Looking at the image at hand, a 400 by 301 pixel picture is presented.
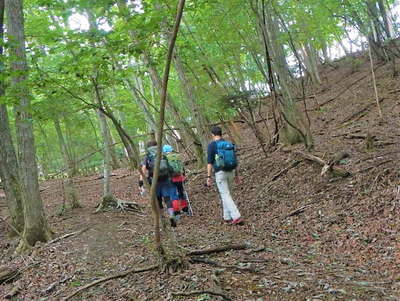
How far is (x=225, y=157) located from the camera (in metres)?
7.47

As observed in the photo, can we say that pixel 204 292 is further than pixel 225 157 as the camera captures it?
No

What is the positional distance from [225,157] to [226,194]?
712 millimetres

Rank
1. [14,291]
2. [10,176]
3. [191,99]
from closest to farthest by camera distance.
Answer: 1. [14,291]
2. [10,176]
3. [191,99]

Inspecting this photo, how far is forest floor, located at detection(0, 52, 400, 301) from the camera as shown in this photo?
166 inches

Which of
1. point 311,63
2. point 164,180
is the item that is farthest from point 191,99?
point 311,63

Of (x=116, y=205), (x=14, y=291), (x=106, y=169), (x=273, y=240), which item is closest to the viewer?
(x=14, y=291)

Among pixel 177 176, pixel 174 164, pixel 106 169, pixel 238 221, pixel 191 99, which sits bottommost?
pixel 238 221

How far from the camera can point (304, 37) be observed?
1290 cm

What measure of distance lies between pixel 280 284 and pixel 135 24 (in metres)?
3.76

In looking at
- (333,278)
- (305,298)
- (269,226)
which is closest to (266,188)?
(269,226)

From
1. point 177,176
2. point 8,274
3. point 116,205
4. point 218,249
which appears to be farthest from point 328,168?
point 8,274

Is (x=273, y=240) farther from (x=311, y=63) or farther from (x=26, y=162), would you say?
(x=311, y=63)

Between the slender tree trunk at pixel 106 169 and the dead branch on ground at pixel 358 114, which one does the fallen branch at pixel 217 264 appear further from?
the dead branch on ground at pixel 358 114

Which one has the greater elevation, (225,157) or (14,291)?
(225,157)
